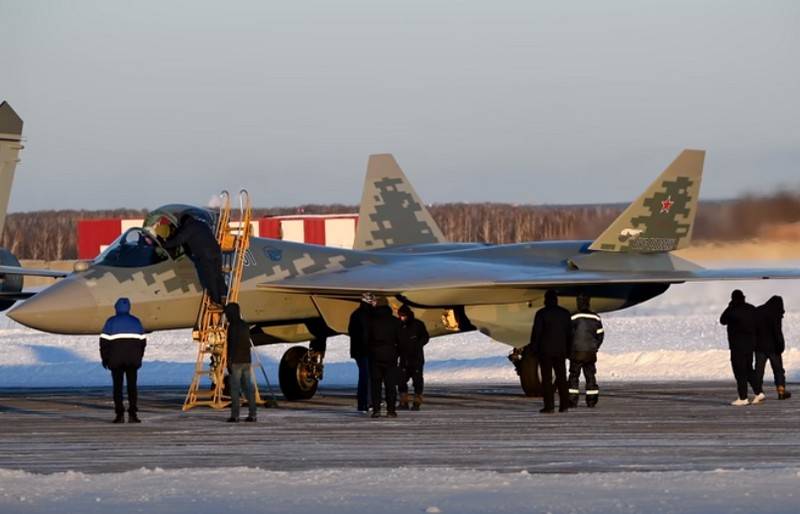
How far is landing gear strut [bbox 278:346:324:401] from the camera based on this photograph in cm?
2331

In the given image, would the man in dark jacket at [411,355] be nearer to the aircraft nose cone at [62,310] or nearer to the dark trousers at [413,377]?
the dark trousers at [413,377]

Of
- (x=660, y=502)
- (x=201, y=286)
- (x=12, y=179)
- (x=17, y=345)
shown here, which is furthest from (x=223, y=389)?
(x=17, y=345)

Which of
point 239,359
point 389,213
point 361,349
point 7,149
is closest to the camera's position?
point 239,359

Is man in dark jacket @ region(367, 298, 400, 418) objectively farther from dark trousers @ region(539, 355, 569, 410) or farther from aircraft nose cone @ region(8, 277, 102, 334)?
aircraft nose cone @ region(8, 277, 102, 334)

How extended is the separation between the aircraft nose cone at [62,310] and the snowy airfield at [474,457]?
1236mm

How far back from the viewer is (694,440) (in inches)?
619

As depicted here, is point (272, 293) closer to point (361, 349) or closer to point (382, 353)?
point (361, 349)

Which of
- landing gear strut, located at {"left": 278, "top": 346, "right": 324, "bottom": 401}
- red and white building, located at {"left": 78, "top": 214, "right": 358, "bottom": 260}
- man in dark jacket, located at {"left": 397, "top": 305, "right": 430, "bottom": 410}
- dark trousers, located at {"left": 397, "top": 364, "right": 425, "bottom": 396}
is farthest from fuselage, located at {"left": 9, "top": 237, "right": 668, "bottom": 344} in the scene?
red and white building, located at {"left": 78, "top": 214, "right": 358, "bottom": 260}

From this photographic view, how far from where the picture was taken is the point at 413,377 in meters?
20.9

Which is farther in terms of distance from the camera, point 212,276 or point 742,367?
point 212,276

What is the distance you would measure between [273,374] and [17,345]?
9.32 metres

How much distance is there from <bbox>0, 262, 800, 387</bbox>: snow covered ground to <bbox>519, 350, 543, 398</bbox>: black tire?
13.8 ft

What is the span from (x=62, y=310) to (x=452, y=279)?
5.78 m

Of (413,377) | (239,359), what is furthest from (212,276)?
(413,377)
